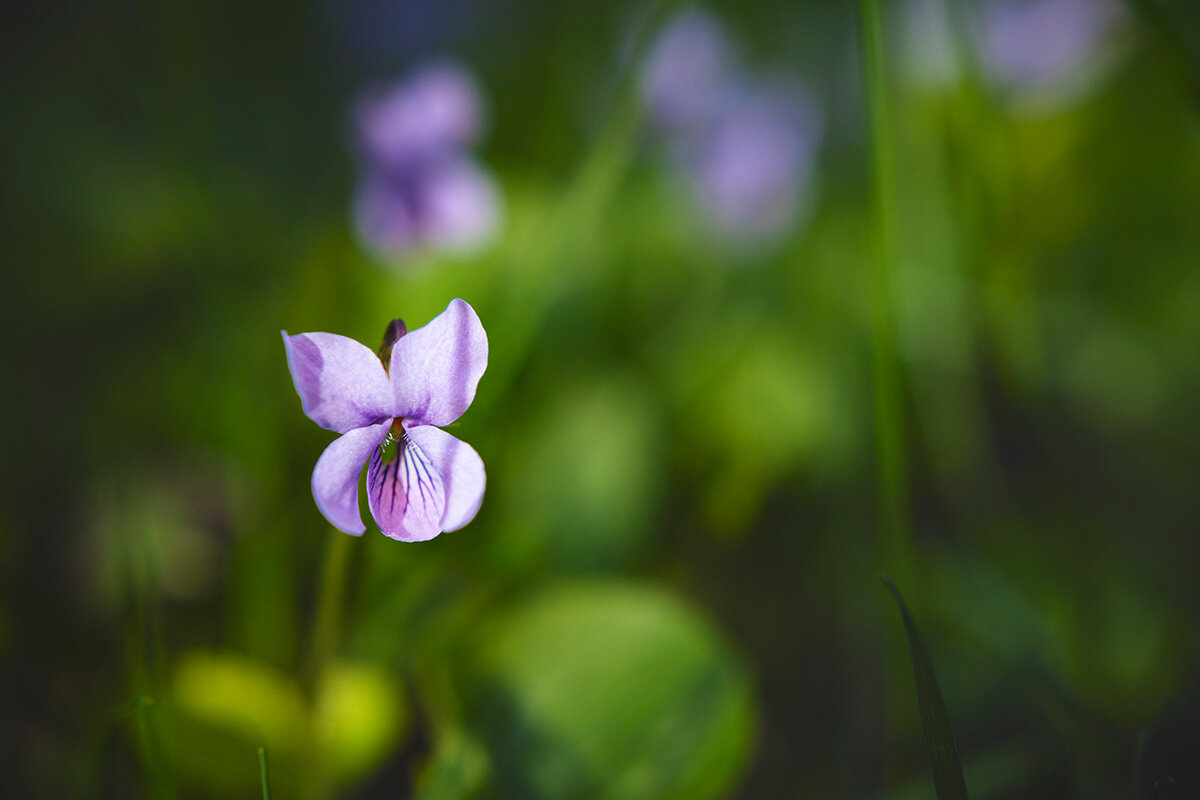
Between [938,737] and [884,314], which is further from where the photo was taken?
[884,314]

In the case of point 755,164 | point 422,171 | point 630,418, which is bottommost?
point 630,418

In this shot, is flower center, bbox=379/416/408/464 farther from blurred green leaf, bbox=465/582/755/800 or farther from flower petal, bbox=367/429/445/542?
blurred green leaf, bbox=465/582/755/800

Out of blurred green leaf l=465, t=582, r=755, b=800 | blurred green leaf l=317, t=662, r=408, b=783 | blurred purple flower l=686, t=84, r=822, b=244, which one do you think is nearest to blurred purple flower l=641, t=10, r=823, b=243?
blurred purple flower l=686, t=84, r=822, b=244

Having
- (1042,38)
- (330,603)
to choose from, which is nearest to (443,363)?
(330,603)

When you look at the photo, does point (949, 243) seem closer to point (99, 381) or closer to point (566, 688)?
point (566, 688)

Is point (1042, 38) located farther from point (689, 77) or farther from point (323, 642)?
point (323, 642)

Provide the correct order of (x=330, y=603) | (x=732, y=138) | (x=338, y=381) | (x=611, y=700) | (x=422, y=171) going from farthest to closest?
(x=732, y=138), (x=422, y=171), (x=611, y=700), (x=330, y=603), (x=338, y=381)
